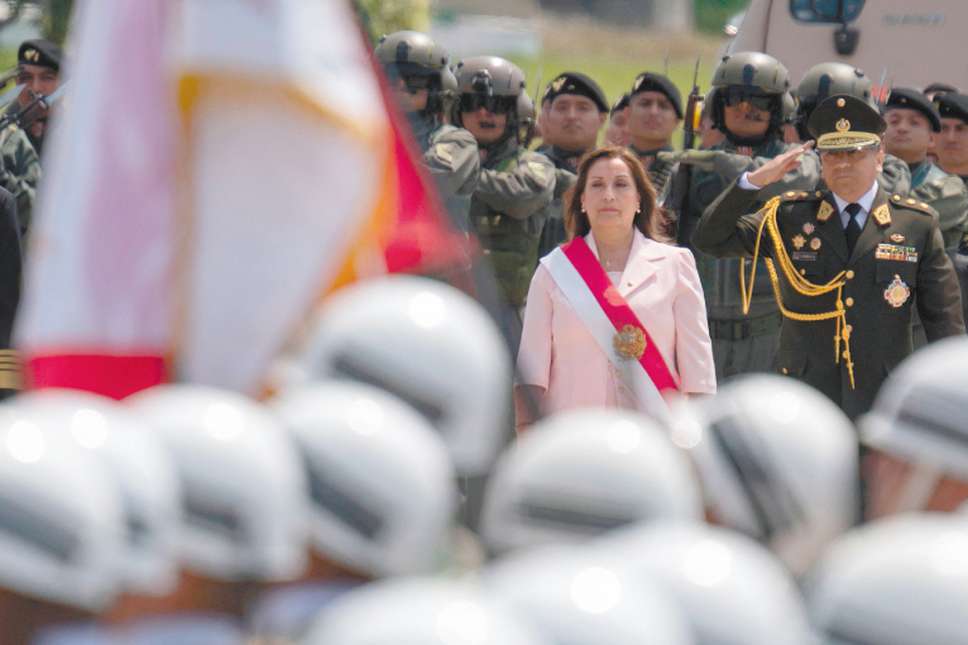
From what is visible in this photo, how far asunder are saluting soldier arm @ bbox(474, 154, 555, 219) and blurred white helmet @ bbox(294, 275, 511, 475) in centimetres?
499

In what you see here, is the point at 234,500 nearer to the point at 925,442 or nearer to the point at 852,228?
the point at 925,442

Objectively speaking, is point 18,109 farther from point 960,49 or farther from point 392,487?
point 392,487

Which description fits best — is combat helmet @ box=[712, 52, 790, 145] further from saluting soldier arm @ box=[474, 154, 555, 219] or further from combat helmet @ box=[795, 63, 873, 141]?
saluting soldier arm @ box=[474, 154, 555, 219]

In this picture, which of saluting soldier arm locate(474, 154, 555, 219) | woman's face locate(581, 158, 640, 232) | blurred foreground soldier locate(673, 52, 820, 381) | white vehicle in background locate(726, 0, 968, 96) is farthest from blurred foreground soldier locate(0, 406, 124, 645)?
white vehicle in background locate(726, 0, 968, 96)

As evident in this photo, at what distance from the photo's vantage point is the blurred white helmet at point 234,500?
2.32 meters

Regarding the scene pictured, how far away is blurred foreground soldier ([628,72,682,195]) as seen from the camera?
28.1 feet

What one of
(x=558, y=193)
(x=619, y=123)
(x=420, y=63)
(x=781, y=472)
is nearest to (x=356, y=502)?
(x=781, y=472)

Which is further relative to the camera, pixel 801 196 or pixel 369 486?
pixel 801 196

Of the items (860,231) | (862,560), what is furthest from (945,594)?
(860,231)

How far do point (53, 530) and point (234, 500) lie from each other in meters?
0.22

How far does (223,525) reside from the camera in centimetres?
233

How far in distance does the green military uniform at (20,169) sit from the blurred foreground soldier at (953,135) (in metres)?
3.50

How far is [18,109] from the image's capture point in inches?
351

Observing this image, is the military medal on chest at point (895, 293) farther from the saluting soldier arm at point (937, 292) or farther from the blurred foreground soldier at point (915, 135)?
the blurred foreground soldier at point (915, 135)
